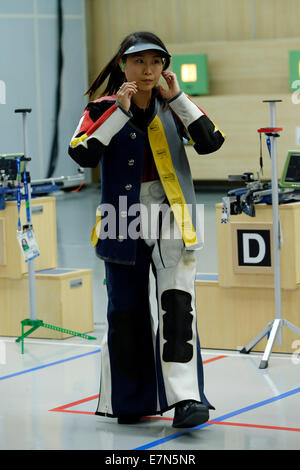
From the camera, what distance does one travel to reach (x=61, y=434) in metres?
4.05

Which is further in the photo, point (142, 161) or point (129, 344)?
point (129, 344)

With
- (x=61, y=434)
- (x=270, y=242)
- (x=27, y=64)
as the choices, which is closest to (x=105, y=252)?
(x=61, y=434)

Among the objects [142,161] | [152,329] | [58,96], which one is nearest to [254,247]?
[152,329]

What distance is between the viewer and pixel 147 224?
3.96 m

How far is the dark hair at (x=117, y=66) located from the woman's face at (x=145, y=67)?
0.04m

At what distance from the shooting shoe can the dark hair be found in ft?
4.30

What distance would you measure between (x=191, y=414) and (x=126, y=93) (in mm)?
1292

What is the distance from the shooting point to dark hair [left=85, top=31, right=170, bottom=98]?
3848 mm

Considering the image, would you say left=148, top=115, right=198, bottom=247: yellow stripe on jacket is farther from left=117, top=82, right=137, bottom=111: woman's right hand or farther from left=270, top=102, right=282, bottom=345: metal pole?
left=270, top=102, right=282, bottom=345: metal pole

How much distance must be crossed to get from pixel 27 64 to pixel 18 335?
29.6 ft

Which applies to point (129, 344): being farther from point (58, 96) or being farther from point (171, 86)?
point (58, 96)
